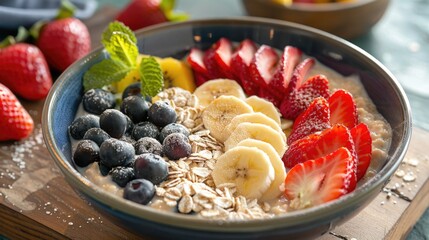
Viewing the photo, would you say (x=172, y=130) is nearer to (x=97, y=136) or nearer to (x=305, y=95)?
(x=97, y=136)

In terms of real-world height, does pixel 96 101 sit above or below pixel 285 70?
below

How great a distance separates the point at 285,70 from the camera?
1.50 m

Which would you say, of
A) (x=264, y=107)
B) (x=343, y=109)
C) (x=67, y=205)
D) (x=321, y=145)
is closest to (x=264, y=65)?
(x=264, y=107)

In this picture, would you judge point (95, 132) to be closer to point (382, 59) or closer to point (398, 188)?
point (398, 188)

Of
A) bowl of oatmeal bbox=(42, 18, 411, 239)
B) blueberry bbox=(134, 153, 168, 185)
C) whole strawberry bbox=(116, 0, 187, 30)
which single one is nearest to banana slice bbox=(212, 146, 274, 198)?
bowl of oatmeal bbox=(42, 18, 411, 239)

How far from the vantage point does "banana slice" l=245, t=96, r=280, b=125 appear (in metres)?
1.43

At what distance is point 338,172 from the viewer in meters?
1.13

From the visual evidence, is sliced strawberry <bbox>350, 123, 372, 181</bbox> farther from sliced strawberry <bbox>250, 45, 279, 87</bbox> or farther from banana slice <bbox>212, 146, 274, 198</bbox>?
sliced strawberry <bbox>250, 45, 279, 87</bbox>

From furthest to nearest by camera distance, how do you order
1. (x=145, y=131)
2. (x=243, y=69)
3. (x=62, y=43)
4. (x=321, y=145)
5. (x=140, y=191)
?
(x=62, y=43), (x=243, y=69), (x=145, y=131), (x=321, y=145), (x=140, y=191)

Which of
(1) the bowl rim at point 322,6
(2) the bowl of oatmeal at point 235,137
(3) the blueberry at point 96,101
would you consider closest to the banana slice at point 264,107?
(2) the bowl of oatmeal at point 235,137

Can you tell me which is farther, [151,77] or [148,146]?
[151,77]

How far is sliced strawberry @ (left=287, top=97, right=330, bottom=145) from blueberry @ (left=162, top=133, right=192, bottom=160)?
249 millimetres

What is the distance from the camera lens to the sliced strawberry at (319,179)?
1115mm

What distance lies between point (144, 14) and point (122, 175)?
0.86 m
